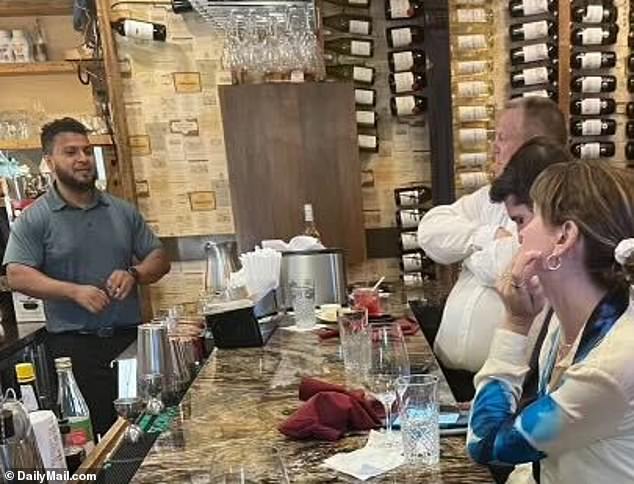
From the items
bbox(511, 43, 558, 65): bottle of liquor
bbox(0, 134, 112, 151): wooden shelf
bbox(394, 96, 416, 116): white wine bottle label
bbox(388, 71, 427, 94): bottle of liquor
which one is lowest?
bbox(0, 134, 112, 151): wooden shelf

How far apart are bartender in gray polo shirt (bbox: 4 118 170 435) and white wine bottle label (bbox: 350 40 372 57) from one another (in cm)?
159

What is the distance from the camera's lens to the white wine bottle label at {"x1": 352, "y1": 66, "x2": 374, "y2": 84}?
11.8 ft

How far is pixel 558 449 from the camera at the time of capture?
1040 millimetres

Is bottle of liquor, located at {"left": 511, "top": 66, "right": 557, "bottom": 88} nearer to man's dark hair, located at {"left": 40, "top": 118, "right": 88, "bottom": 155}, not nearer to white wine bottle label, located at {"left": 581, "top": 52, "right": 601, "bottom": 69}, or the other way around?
white wine bottle label, located at {"left": 581, "top": 52, "right": 601, "bottom": 69}

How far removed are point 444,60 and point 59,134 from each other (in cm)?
207

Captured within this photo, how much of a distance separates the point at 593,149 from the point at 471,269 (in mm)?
1837

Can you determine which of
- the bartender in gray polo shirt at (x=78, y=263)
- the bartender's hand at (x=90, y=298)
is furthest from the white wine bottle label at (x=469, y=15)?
the bartender's hand at (x=90, y=298)

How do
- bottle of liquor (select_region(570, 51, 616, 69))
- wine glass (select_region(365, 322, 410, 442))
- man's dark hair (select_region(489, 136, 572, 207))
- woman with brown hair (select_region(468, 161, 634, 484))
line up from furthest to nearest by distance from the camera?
bottle of liquor (select_region(570, 51, 616, 69)) → man's dark hair (select_region(489, 136, 572, 207)) → wine glass (select_region(365, 322, 410, 442)) → woman with brown hair (select_region(468, 161, 634, 484))

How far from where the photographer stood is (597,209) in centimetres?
112

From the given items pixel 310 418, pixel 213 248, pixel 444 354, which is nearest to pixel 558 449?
pixel 310 418

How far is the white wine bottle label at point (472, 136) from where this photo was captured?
11.2 ft

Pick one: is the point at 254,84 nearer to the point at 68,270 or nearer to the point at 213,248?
the point at 213,248

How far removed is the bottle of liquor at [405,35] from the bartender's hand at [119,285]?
1.99 metres

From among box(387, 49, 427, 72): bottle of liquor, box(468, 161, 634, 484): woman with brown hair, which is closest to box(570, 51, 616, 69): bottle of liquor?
box(387, 49, 427, 72): bottle of liquor
